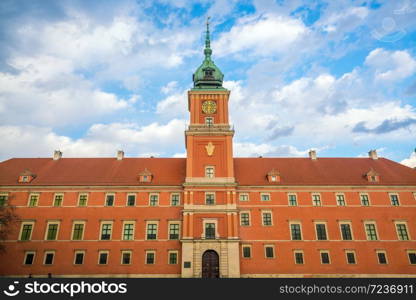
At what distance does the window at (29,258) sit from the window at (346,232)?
1384 inches

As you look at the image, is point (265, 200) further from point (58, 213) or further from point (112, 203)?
point (58, 213)

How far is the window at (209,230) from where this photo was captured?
33503 mm

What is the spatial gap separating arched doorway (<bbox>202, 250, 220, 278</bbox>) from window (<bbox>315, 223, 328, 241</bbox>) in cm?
1203

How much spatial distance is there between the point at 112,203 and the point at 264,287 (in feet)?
85.5

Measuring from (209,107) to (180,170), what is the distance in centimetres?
932

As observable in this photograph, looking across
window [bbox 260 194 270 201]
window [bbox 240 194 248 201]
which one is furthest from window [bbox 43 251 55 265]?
window [bbox 260 194 270 201]

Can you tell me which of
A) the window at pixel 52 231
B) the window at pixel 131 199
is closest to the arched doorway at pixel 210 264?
the window at pixel 131 199

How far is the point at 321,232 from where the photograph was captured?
113ft

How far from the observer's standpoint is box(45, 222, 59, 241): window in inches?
1340

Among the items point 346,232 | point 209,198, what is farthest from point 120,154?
point 346,232

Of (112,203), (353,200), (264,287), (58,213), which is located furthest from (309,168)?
(58,213)

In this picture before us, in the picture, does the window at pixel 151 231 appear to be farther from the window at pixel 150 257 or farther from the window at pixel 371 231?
the window at pixel 371 231

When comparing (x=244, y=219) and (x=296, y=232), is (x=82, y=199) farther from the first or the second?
(x=296, y=232)

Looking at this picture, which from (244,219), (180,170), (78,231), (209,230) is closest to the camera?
(209,230)
